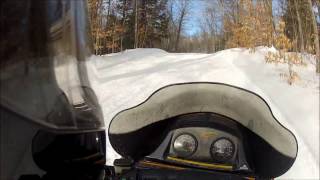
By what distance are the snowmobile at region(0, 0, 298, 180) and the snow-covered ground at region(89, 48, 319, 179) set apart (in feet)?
9.97

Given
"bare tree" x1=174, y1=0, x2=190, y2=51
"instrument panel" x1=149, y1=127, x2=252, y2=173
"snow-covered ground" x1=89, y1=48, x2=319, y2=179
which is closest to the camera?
"instrument panel" x1=149, y1=127, x2=252, y2=173

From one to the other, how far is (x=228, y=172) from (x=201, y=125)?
12.3 inches

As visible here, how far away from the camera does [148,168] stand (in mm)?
3066

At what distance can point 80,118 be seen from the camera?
1.70 meters

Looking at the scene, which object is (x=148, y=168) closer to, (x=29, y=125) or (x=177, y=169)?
(x=177, y=169)

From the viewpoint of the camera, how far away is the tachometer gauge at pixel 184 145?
326 centimetres

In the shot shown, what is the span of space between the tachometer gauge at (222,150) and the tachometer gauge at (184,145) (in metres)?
0.11

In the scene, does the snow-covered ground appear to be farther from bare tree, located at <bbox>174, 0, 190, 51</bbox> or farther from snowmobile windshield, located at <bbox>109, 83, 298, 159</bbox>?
bare tree, located at <bbox>174, 0, 190, 51</bbox>

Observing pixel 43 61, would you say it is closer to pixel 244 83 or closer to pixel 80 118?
pixel 80 118

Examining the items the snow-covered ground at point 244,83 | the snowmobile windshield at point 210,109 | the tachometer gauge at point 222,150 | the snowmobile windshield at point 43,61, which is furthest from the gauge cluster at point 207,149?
the snow-covered ground at point 244,83

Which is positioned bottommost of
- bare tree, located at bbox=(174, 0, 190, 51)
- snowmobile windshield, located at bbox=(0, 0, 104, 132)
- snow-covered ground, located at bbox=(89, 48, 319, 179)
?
snow-covered ground, located at bbox=(89, 48, 319, 179)

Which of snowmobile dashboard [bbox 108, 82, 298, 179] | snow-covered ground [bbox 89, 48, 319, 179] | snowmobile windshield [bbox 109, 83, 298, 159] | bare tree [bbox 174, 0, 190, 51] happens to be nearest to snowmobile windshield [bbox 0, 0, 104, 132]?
snowmobile dashboard [bbox 108, 82, 298, 179]

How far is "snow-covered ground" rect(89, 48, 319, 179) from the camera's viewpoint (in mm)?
10281

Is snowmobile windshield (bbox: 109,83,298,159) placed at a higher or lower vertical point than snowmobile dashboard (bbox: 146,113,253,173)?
higher
